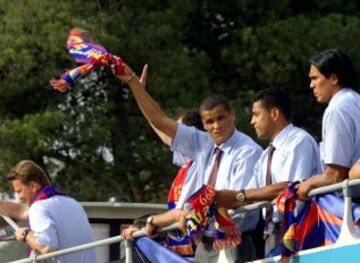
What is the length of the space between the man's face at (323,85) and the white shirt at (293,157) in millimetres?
419

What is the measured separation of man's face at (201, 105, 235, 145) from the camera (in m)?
9.02

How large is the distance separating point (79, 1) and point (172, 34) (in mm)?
1572

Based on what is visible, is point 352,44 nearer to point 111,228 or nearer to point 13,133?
point 13,133

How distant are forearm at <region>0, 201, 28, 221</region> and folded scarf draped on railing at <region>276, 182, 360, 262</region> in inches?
135

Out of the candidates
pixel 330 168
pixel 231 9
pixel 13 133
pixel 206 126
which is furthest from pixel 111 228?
pixel 231 9

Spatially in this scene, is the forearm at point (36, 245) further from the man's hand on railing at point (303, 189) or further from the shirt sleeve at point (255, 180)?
the man's hand on railing at point (303, 189)

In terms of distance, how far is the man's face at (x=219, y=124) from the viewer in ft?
29.6

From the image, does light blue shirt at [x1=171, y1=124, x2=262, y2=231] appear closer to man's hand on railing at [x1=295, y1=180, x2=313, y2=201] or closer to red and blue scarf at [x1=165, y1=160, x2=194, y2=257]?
red and blue scarf at [x1=165, y1=160, x2=194, y2=257]

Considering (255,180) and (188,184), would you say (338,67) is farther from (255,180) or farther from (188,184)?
(188,184)

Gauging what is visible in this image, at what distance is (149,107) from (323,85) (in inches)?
53.1

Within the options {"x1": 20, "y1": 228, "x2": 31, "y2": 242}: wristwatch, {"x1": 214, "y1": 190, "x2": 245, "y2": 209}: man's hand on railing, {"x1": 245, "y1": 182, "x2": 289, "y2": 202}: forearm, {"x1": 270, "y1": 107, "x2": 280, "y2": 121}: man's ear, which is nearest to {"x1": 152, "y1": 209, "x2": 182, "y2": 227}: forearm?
{"x1": 214, "y1": 190, "x2": 245, "y2": 209}: man's hand on railing

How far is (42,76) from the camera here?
21.8m

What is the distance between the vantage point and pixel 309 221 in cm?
803

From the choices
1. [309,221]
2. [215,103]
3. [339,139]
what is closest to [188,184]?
[215,103]
